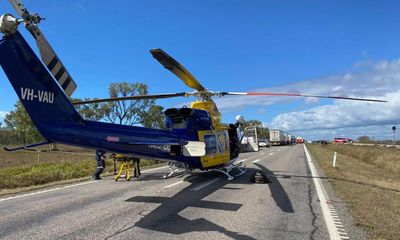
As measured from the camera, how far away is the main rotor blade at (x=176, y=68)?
10430 mm

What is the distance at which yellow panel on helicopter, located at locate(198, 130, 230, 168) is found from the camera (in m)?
14.0

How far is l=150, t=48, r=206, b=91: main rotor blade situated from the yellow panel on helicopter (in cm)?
185

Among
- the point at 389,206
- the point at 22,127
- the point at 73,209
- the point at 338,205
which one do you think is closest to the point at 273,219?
the point at 338,205

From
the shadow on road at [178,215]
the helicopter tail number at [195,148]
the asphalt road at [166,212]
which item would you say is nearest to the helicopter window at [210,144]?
the asphalt road at [166,212]

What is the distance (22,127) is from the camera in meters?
75.2

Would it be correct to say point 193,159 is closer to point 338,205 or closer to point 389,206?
point 338,205

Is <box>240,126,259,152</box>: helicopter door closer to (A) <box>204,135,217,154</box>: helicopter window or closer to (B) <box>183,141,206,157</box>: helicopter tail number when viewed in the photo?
(A) <box>204,135,217,154</box>: helicopter window

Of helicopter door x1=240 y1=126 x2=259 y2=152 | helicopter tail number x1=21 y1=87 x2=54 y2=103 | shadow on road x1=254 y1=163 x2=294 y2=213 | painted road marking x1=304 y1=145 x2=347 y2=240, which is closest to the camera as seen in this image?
painted road marking x1=304 y1=145 x2=347 y2=240

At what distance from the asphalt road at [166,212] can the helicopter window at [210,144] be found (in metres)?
1.62

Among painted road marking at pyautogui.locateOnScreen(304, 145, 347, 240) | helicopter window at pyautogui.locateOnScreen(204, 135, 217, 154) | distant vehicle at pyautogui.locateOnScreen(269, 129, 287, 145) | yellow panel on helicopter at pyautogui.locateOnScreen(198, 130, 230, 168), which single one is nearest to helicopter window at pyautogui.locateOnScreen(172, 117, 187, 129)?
yellow panel on helicopter at pyautogui.locateOnScreen(198, 130, 230, 168)

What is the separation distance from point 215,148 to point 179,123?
2.12 metres

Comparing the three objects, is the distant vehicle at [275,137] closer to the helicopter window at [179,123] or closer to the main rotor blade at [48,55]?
the helicopter window at [179,123]

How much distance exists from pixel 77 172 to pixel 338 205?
40.6 ft

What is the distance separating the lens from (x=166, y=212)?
8523 millimetres
